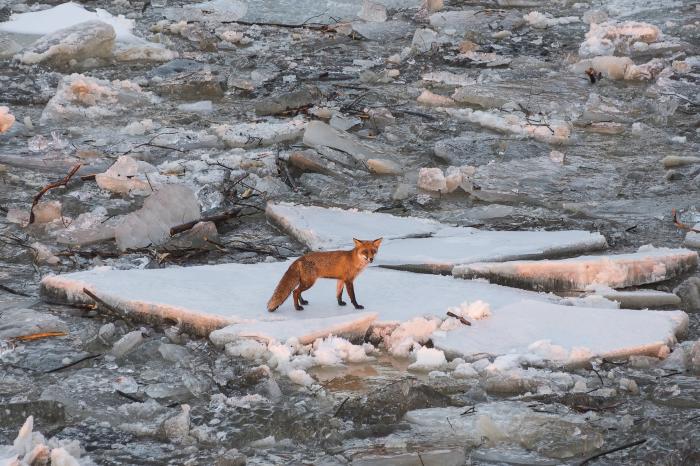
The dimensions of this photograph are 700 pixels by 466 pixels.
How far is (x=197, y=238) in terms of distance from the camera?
18.7 ft

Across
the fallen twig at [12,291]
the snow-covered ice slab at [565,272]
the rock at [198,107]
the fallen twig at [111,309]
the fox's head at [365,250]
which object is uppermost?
the fox's head at [365,250]

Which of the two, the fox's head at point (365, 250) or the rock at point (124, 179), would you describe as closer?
the fox's head at point (365, 250)

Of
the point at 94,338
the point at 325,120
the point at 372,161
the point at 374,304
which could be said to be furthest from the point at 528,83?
the point at 94,338

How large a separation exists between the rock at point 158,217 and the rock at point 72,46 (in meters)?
3.94

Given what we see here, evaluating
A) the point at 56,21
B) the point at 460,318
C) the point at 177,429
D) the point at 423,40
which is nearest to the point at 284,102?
the point at 423,40

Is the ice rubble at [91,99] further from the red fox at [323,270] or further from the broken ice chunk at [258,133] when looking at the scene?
the red fox at [323,270]

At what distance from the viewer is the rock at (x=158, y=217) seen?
222 inches

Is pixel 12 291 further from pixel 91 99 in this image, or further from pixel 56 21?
pixel 56 21

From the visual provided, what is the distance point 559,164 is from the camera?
23.5 feet

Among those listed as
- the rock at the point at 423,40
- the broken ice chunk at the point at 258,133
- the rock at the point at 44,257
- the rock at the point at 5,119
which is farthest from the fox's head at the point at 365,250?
the rock at the point at 423,40

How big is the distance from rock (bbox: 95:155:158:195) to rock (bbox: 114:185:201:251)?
54 centimetres

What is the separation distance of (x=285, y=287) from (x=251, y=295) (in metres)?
0.29

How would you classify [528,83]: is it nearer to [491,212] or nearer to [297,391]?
[491,212]

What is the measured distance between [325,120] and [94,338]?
4.00 metres
